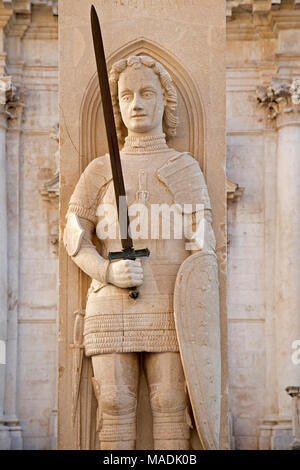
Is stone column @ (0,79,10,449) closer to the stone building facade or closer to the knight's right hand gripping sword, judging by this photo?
the stone building facade

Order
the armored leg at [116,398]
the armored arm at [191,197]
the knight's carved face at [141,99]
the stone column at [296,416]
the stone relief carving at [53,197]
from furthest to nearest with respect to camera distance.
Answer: the stone relief carving at [53,197] → the stone column at [296,416] → the knight's carved face at [141,99] → the armored arm at [191,197] → the armored leg at [116,398]

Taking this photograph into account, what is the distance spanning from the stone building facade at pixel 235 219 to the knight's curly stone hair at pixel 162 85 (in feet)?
41.1

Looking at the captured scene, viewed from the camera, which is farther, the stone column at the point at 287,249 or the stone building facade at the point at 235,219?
the stone building facade at the point at 235,219

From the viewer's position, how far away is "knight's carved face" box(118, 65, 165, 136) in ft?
40.2

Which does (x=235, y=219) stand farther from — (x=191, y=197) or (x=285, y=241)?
(x=191, y=197)

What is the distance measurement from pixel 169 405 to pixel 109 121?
2.22 m

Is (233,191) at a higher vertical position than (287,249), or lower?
higher

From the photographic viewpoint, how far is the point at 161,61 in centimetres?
1254

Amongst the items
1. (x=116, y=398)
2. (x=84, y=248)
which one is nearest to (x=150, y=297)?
(x=84, y=248)

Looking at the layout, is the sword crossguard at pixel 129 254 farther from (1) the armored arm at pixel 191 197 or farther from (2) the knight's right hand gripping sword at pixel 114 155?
(1) the armored arm at pixel 191 197

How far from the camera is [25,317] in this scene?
1002 inches

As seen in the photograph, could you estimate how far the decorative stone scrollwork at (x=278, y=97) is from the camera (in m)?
A: 25.5

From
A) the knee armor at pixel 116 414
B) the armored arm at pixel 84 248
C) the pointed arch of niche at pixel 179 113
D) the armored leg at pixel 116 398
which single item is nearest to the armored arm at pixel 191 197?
the pointed arch of niche at pixel 179 113
